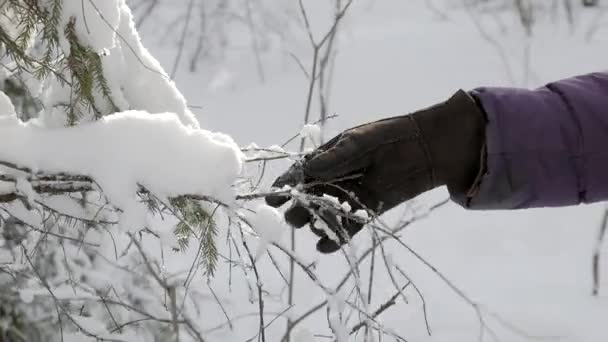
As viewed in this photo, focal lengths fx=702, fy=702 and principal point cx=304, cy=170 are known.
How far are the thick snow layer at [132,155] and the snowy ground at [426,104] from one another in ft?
1.07

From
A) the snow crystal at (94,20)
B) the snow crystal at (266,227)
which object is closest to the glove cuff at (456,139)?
the snow crystal at (266,227)

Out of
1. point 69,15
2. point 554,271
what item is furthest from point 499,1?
point 69,15

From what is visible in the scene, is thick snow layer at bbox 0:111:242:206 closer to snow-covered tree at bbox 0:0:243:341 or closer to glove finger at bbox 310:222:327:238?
snow-covered tree at bbox 0:0:243:341

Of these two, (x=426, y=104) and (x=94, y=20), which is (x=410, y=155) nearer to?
(x=94, y=20)

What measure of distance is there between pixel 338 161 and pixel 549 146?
→ 0.40 meters

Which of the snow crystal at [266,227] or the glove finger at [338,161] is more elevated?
the glove finger at [338,161]

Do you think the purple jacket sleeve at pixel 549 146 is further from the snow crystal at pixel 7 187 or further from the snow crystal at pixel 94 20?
the snow crystal at pixel 7 187

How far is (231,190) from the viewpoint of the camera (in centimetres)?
100

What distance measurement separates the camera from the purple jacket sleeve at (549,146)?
129 cm

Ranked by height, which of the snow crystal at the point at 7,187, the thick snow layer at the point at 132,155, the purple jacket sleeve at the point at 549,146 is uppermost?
the snow crystal at the point at 7,187

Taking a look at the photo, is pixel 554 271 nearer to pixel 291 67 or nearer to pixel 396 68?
pixel 396 68

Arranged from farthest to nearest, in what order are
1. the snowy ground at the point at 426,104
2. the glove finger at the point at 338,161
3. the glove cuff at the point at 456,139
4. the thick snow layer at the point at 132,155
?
the snowy ground at the point at 426,104, the glove cuff at the point at 456,139, the glove finger at the point at 338,161, the thick snow layer at the point at 132,155

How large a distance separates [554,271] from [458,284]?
0.38 metres

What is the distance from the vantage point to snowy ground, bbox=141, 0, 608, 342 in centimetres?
254
